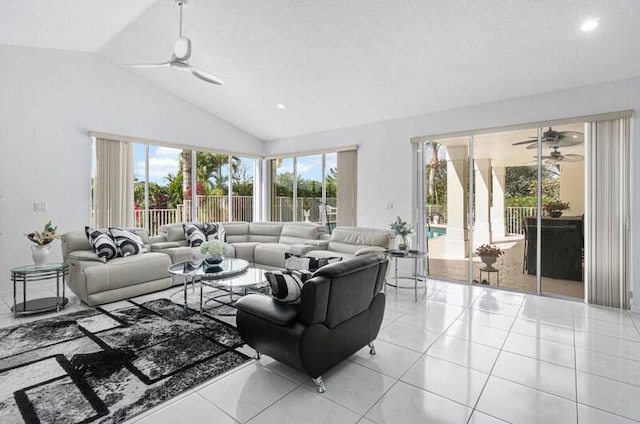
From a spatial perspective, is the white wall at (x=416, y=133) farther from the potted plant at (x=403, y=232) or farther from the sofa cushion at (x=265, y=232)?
the sofa cushion at (x=265, y=232)

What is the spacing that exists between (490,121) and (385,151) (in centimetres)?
174

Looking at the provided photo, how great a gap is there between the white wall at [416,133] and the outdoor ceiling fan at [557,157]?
19.1 inches

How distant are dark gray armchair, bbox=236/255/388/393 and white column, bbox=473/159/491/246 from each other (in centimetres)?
310

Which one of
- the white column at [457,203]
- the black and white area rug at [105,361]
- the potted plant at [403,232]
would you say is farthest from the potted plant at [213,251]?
the white column at [457,203]

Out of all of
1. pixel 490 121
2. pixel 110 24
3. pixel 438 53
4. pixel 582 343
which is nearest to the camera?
pixel 582 343

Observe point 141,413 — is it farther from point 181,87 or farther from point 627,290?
point 181,87

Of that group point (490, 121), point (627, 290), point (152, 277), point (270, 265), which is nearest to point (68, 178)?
point (152, 277)

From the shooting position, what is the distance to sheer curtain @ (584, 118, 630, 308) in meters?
3.85

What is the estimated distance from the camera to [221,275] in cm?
357

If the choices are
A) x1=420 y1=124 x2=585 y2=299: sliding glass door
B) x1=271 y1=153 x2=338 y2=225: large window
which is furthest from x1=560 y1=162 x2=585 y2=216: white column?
x1=271 y1=153 x2=338 y2=225: large window

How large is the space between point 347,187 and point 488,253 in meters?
2.74

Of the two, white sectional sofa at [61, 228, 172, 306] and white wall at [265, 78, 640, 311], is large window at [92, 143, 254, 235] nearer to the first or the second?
white wall at [265, 78, 640, 311]

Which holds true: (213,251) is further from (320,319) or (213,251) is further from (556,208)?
(556,208)

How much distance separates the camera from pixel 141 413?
1.93 m
